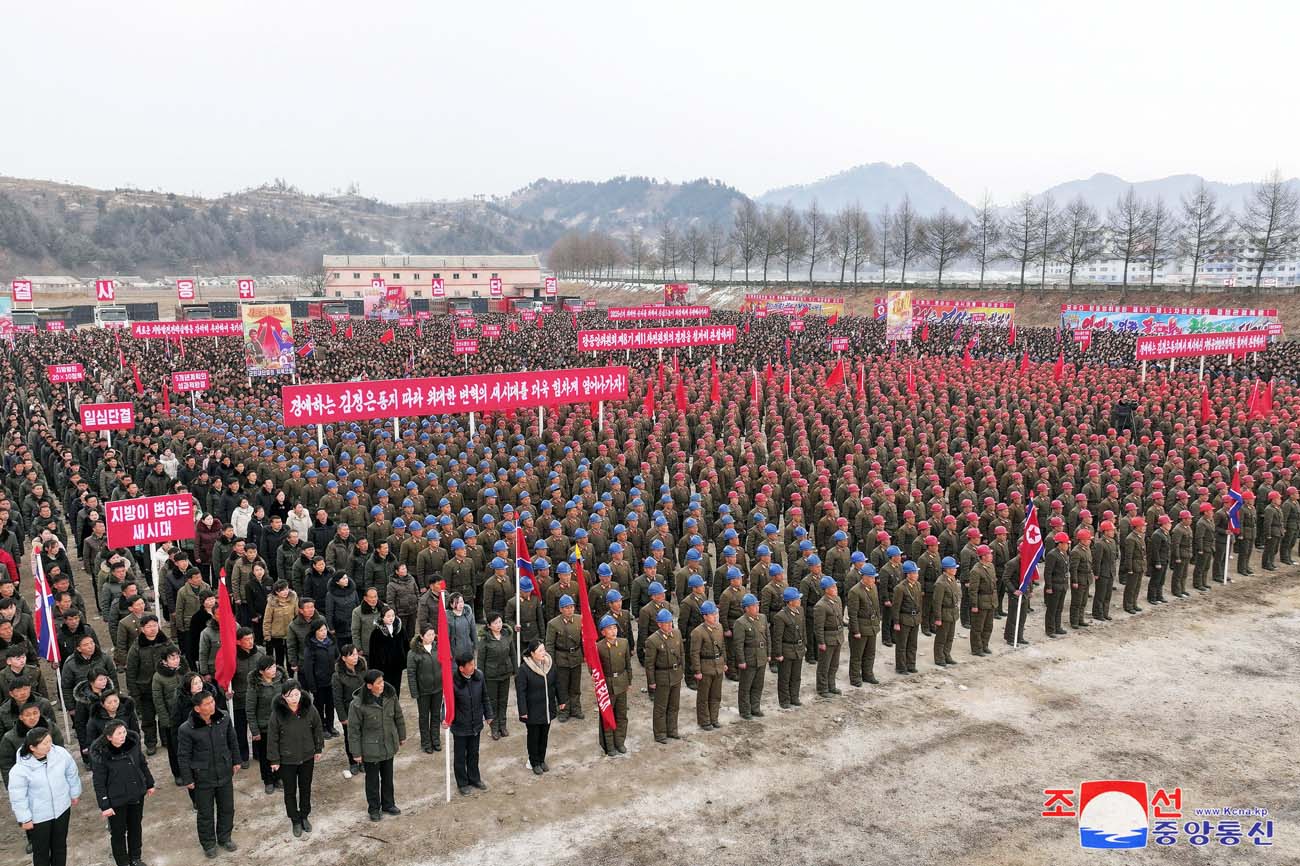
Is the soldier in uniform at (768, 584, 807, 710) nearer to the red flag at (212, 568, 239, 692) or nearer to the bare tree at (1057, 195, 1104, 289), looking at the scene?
the red flag at (212, 568, 239, 692)

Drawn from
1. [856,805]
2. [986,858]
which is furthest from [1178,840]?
[856,805]

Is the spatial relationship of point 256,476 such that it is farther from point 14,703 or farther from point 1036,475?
point 1036,475

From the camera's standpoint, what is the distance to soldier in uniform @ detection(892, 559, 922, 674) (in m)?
10.2

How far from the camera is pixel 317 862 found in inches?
267

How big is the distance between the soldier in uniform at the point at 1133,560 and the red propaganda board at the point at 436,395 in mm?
10088

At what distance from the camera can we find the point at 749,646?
900 centimetres

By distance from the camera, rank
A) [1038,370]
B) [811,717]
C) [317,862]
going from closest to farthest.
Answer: [317,862]
[811,717]
[1038,370]

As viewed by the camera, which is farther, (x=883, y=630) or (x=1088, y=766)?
(x=883, y=630)

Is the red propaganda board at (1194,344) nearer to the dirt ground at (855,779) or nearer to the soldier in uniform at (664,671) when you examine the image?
the dirt ground at (855,779)

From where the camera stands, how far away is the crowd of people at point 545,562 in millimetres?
7418

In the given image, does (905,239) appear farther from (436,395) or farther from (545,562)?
(545,562)

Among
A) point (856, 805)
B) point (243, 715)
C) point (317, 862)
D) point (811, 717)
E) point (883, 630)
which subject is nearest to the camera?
point (317, 862)

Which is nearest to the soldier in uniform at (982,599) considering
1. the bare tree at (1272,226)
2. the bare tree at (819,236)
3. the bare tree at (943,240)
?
the bare tree at (1272,226)

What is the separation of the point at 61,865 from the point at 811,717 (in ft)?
22.1
